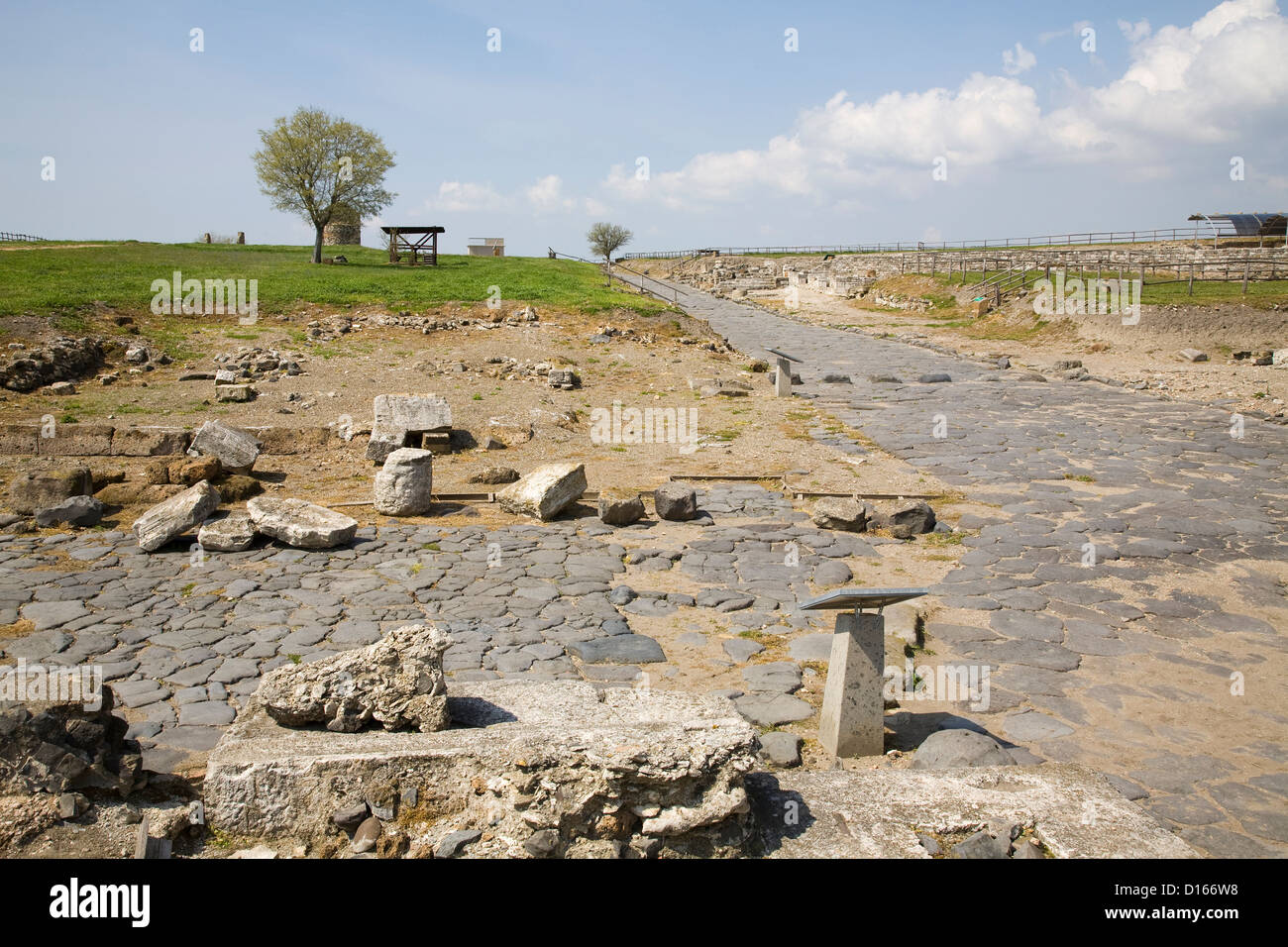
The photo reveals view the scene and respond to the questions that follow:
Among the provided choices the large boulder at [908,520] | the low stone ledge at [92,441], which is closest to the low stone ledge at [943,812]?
the large boulder at [908,520]

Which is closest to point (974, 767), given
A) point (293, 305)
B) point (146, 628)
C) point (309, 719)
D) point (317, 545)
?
point (309, 719)

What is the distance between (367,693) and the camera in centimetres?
400

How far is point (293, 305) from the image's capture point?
23547mm

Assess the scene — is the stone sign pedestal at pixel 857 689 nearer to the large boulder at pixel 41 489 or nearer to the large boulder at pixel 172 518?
the large boulder at pixel 172 518

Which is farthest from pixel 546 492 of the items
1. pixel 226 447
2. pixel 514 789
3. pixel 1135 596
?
pixel 514 789

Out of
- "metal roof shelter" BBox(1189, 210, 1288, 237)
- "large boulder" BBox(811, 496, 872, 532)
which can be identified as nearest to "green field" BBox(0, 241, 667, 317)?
"large boulder" BBox(811, 496, 872, 532)

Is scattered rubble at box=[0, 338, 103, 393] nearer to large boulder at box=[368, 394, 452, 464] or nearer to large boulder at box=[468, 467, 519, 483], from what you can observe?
large boulder at box=[368, 394, 452, 464]

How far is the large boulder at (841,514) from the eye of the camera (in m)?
8.94

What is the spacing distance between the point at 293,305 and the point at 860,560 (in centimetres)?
2021

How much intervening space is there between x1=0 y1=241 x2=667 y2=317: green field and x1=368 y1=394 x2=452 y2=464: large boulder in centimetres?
1197

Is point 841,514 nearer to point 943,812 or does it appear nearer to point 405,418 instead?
point 943,812

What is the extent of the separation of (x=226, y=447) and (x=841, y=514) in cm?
749

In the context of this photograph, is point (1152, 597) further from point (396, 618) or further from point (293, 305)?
point (293, 305)

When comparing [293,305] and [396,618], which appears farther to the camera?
[293,305]
